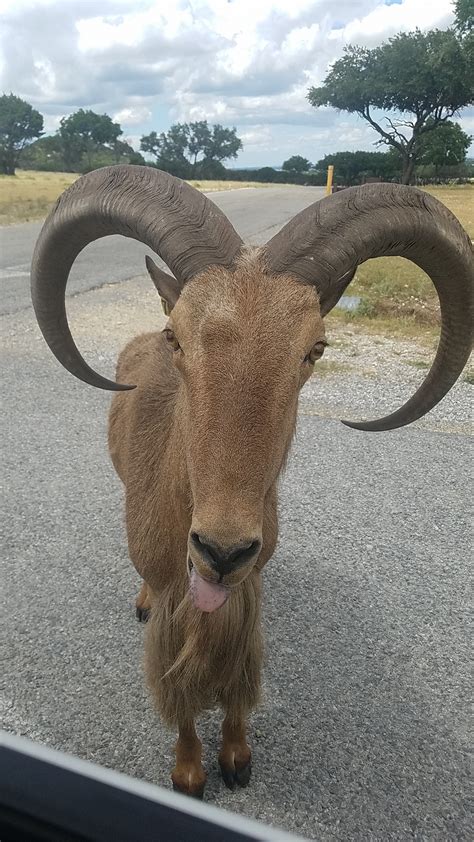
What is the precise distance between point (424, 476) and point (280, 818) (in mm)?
3860

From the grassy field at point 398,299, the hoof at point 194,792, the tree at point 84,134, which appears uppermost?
the tree at point 84,134

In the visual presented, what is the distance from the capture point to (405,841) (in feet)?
9.24

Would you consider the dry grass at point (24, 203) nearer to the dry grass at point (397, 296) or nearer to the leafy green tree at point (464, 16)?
the dry grass at point (397, 296)

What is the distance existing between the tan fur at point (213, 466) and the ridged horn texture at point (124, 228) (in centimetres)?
14

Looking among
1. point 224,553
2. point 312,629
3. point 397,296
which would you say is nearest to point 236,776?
point 312,629

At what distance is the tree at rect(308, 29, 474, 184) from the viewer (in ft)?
83.4

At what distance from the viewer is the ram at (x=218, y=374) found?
81.0 inches

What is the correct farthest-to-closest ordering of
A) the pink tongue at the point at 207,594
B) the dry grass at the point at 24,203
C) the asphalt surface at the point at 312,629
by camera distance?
1. the dry grass at the point at 24,203
2. the asphalt surface at the point at 312,629
3. the pink tongue at the point at 207,594

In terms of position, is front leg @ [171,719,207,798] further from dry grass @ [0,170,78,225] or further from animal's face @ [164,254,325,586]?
dry grass @ [0,170,78,225]

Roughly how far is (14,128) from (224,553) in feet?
257

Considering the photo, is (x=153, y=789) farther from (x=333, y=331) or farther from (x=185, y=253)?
(x=333, y=331)

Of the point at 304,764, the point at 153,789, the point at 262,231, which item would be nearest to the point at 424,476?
the point at 304,764

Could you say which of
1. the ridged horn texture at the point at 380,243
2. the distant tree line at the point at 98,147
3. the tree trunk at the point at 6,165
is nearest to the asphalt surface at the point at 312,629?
the ridged horn texture at the point at 380,243

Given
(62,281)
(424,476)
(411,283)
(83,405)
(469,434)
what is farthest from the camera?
(411,283)
